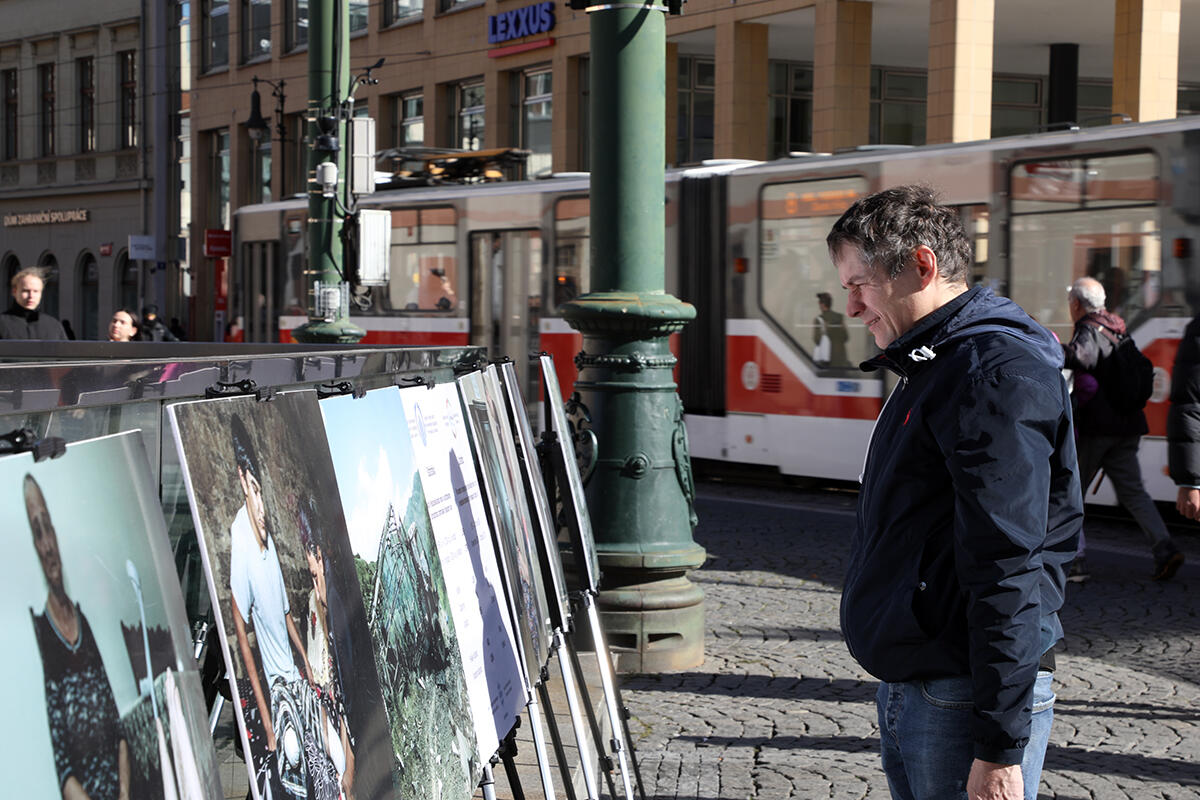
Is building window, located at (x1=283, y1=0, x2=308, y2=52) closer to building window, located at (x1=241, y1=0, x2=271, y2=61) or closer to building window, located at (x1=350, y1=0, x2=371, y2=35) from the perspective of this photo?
building window, located at (x1=241, y1=0, x2=271, y2=61)

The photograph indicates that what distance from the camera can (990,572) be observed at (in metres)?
2.53

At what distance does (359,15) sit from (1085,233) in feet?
89.6

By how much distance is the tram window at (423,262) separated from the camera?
1783cm

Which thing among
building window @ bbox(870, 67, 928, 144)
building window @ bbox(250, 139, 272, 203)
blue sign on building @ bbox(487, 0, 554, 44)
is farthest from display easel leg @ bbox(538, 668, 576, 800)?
building window @ bbox(250, 139, 272, 203)

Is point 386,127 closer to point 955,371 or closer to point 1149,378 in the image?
point 1149,378

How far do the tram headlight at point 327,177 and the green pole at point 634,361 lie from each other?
7.85 metres

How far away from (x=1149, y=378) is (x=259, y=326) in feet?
50.9

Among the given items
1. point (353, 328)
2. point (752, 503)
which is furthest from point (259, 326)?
point (752, 503)

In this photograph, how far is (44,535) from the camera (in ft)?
5.21

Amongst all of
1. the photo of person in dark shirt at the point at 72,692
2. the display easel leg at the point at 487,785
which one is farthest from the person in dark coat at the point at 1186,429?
the photo of person in dark shirt at the point at 72,692

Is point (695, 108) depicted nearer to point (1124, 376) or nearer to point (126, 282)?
point (1124, 376)

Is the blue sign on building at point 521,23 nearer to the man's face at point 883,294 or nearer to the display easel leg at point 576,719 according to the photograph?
the display easel leg at point 576,719

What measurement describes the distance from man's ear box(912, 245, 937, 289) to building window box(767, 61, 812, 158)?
78.2 feet

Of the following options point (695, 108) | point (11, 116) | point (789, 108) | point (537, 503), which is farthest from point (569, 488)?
point (11, 116)
